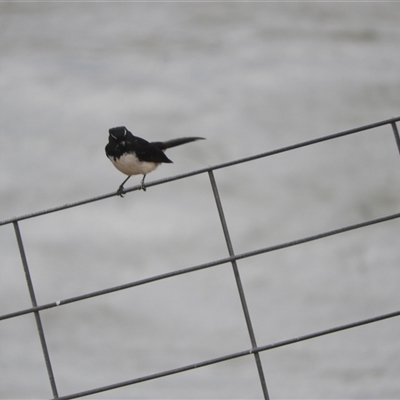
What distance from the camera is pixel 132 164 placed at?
2320mm

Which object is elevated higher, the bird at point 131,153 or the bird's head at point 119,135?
the bird's head at point 119,135

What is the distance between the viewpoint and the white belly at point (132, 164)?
2311 millimetres

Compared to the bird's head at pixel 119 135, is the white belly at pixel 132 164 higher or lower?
lower

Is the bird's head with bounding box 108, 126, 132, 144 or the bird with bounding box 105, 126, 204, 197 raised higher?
the bird's head with bounding box 108, 126, 132, 144

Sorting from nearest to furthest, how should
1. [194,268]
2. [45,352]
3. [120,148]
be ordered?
[194,268]
[45,352]
[120,148]

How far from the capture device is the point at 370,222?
4.15 ft

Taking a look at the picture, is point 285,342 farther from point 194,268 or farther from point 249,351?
point 194,268

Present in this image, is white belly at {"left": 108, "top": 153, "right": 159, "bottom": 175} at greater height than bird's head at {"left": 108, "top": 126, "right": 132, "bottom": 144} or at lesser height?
lesser

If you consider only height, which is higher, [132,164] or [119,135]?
[119,135]

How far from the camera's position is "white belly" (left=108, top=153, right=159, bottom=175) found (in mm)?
2311

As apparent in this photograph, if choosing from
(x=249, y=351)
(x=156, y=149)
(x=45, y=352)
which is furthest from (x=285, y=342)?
(x=156, y=149)

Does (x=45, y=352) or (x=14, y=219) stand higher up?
(x=14, y=219)

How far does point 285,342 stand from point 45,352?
47cm

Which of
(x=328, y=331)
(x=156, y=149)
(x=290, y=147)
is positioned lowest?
(x=328, y=331)
